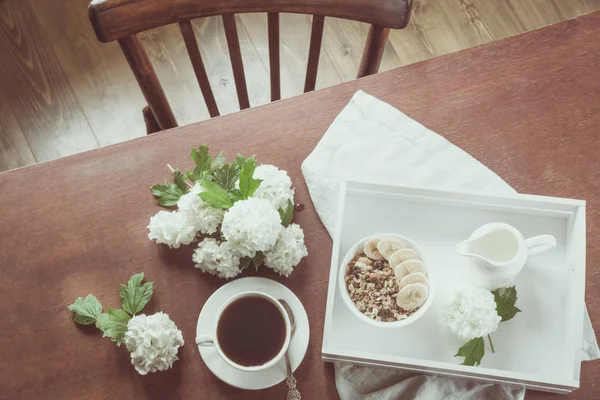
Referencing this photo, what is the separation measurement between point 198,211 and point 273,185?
0.39 ft

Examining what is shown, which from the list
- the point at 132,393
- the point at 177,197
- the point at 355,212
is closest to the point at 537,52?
the point at 355,212

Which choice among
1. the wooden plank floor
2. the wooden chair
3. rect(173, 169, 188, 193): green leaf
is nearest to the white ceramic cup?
rect(173, 169, 188, 193): green leaf

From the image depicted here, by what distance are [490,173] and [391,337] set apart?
315 mm

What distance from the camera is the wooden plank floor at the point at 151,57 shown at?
1895 millimetres

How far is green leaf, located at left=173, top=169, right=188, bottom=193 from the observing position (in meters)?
1.00

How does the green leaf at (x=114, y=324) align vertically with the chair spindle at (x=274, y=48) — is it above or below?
below

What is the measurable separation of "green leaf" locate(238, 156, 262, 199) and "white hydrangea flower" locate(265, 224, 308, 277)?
0.08 meters

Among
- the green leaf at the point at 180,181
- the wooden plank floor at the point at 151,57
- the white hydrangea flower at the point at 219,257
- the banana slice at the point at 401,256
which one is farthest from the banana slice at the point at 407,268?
the wooden plank floor at the point at 151,57

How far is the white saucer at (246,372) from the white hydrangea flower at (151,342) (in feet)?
0.17

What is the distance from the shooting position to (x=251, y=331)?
897mm

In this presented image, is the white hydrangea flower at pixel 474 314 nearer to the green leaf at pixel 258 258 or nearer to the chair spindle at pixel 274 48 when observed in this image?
the green leaf at pixel 258 258

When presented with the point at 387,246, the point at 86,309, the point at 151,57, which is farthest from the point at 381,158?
the point at 151,57

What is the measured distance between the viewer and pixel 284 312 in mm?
898

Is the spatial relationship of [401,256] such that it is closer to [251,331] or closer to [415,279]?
[415,279]
